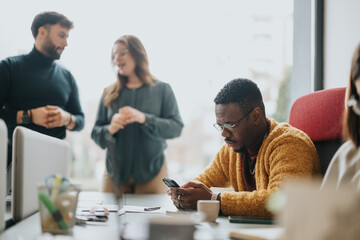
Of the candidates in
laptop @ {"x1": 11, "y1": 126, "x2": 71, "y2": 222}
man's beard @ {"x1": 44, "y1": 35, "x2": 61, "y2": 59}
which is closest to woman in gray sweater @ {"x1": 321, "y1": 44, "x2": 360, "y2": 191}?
laptop @ {"x1": 11, "y1": 126, "x2": 71, "y2": 222}

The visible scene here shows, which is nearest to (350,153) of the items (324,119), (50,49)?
(324,119)

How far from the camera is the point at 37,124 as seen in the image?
209 cm

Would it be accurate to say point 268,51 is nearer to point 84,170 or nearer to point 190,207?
point 84,170

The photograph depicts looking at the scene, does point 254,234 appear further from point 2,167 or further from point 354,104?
point 2,167

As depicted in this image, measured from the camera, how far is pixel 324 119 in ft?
4.79

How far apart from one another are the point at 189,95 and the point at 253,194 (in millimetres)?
2047

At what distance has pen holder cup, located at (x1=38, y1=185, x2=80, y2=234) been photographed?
34.0 inches

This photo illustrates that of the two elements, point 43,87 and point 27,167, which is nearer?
point 27,167

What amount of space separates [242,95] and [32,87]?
4.04 ft

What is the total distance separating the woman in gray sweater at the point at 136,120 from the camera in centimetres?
220

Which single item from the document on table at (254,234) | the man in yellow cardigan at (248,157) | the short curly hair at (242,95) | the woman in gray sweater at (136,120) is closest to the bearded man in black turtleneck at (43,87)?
the woman in gray sweater at (136,120)

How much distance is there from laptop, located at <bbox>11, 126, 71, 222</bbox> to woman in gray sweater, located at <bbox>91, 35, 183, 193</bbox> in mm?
873

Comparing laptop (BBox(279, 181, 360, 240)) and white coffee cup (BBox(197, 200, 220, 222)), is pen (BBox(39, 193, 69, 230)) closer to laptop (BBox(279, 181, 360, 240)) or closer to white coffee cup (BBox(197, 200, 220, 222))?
white coffee cup (BBox(197, 200, 220, 222))

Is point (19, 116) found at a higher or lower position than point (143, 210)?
higher
